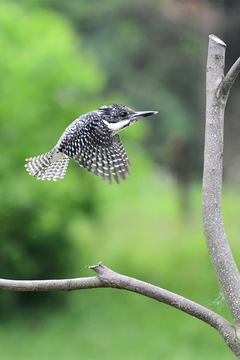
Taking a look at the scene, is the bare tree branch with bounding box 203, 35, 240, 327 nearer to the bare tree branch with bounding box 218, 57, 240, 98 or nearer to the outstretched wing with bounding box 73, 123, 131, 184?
the bare tree branch with bounding box 218, 57, 240, 98

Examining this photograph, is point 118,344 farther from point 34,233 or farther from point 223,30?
point 223,30

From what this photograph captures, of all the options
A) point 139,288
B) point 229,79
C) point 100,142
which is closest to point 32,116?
point 100,142

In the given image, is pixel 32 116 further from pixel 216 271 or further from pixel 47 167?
pixel 216 271

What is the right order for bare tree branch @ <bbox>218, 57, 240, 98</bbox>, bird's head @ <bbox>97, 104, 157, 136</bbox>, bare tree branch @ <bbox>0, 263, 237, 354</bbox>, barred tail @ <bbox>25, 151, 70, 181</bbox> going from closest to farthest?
bare tree branch @ <bbox>0, 263, 237, 354</bbox> → bare tree branch @ <bbox>218, 57, 240, 98</bbox> → bird's head @ <bbox>97, 104, 157, 136</bbox> → barred tail @ <bbox>25, 151, 70, 181</bbox>

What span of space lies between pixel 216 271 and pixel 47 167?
0.92m

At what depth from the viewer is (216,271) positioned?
1.16 metres

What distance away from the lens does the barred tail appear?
177cm

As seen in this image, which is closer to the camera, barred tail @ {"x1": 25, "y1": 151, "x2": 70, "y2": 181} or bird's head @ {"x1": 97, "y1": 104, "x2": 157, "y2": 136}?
bird's head @ {"x1": 97, "y1": 104, "x2": 157, "y2": 136}

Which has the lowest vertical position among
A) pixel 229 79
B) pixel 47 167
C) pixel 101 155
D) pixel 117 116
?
pixel 47 167

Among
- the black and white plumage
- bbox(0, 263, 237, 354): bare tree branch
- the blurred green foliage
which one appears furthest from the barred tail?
the blurred green foliage

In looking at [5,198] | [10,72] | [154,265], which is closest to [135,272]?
[154,265]

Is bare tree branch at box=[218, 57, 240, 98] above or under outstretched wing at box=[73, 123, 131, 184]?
above

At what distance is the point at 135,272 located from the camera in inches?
167

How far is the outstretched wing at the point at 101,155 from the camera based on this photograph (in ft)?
5.22
